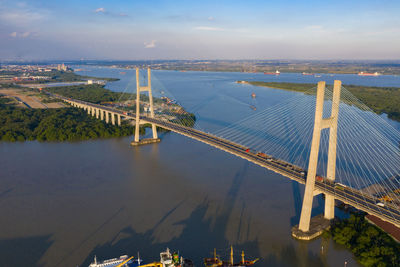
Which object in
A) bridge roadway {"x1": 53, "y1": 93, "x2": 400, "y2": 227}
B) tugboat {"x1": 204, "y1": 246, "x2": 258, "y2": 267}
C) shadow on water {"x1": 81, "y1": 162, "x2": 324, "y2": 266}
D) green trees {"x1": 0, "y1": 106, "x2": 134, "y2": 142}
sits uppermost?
bridge roadway {"x1": 53, "y1": 93, "x2": 400, "y2": 227}

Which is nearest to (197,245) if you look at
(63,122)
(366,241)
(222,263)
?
(222,263)

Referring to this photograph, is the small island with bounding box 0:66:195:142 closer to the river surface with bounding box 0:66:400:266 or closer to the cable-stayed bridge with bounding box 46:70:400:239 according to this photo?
the cable-stayed bridge with bounding box 46:70:400:239

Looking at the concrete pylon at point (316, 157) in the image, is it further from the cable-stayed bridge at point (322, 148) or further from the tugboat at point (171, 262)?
the tugboat at point (171, 262)

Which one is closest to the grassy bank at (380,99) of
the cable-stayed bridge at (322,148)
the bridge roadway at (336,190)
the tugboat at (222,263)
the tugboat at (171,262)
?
the cable-stayed bridge at (322,148)

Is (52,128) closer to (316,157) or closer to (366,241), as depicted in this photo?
(316,157)

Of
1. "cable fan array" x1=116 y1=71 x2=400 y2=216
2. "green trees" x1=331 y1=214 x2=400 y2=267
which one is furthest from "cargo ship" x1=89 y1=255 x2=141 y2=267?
"cable fan array" x1=116 y1=71 x2=400 y2=216

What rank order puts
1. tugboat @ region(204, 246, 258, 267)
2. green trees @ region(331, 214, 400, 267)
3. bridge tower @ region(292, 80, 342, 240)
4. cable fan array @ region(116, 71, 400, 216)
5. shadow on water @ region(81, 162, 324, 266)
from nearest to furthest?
tugboat @ region(204, 246, 258, 267) < green trees @ region(331, 214, 400, 267) < shadow on water @ region(81, 162, 324, 266) < bridge tower @ region(292, 80, 342, 240) < cable fan array @ region(116, 71, 400, 216)

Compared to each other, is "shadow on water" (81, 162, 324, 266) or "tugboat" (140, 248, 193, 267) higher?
"tugboat" (140, 248, 193, 267)
